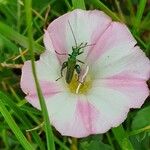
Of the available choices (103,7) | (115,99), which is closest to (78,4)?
(103,7)

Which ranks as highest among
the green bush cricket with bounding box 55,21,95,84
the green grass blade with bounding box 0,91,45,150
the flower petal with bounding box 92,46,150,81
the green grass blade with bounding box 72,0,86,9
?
the green grass blade with bounding box 72,0,86,9

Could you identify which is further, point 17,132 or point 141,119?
point 141,119

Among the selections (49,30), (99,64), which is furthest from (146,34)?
(49,30)

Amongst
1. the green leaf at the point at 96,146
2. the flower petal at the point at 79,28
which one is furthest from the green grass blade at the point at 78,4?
the green leaf at the point at 96,146

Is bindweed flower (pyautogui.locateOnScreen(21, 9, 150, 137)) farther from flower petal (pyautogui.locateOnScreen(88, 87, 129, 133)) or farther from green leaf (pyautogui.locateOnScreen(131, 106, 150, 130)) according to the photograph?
green leaf (pyautogui.locateOnScreen(131, 106, 150, 130))

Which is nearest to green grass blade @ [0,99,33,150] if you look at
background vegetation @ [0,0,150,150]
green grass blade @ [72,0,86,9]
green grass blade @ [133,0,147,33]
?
background vegetation @ [0,0,150,150]

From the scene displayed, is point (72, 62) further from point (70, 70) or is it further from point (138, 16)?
point (138, 16)

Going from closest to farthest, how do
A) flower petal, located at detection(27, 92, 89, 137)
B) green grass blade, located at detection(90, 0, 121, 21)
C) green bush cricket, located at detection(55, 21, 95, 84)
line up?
flower petal, located at detection(27, 92, 89, 137)
green bush cricket, located at detection(55, 21, 95, 84)
green grass blade, located at detection(90, 0, 121, 21)
